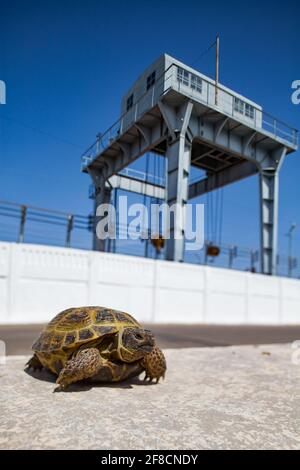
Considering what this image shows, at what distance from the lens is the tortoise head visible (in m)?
3.59

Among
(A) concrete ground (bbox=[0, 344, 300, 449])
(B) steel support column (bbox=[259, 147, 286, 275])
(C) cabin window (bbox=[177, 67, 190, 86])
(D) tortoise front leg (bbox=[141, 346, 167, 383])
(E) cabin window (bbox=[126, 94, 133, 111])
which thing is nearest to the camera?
(A) concrete ground (bbox=[0, 344, 300, 449])

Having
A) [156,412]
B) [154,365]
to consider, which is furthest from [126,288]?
[156,412]

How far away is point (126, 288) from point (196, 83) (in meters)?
14.0

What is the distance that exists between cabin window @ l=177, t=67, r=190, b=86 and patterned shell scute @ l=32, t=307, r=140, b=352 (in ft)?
61.5

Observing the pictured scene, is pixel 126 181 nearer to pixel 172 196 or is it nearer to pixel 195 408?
pixel 172 196

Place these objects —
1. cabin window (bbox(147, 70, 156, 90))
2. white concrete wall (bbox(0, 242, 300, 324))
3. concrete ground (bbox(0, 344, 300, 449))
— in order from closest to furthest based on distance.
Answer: concrete ground (bbox(0, 344, 300, 449)) < white concrete wall (bbox(0, 242, 300, 324)) < cabin window (bbox(147, 70, 156, 90))

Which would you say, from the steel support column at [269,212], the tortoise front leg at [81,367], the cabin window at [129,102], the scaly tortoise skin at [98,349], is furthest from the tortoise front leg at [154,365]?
the cabin window at [129,102]

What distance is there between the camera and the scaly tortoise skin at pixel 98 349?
3.56 metres

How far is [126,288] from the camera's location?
13.7 m

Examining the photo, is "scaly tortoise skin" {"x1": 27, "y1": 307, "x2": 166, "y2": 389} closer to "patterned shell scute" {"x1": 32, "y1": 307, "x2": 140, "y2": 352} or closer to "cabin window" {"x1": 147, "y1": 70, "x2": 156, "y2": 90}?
"patterned shell scute" {"x1": 32, "y1": 307, "x2": 140, "y2": 352}

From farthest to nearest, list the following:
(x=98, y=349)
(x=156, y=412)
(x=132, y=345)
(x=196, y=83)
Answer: (x=196, y=83), (x=98, y=349), (x=132, y=345), (x=156, y=412)

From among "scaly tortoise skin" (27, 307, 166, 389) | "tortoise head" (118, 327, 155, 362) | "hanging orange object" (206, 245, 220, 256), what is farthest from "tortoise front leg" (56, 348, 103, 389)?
"hanging orange object" (206, 245, 220, 256)

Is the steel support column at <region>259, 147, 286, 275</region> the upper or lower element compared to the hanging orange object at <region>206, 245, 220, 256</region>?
upper

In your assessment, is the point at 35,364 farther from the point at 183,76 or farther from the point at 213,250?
the point at 183,76
